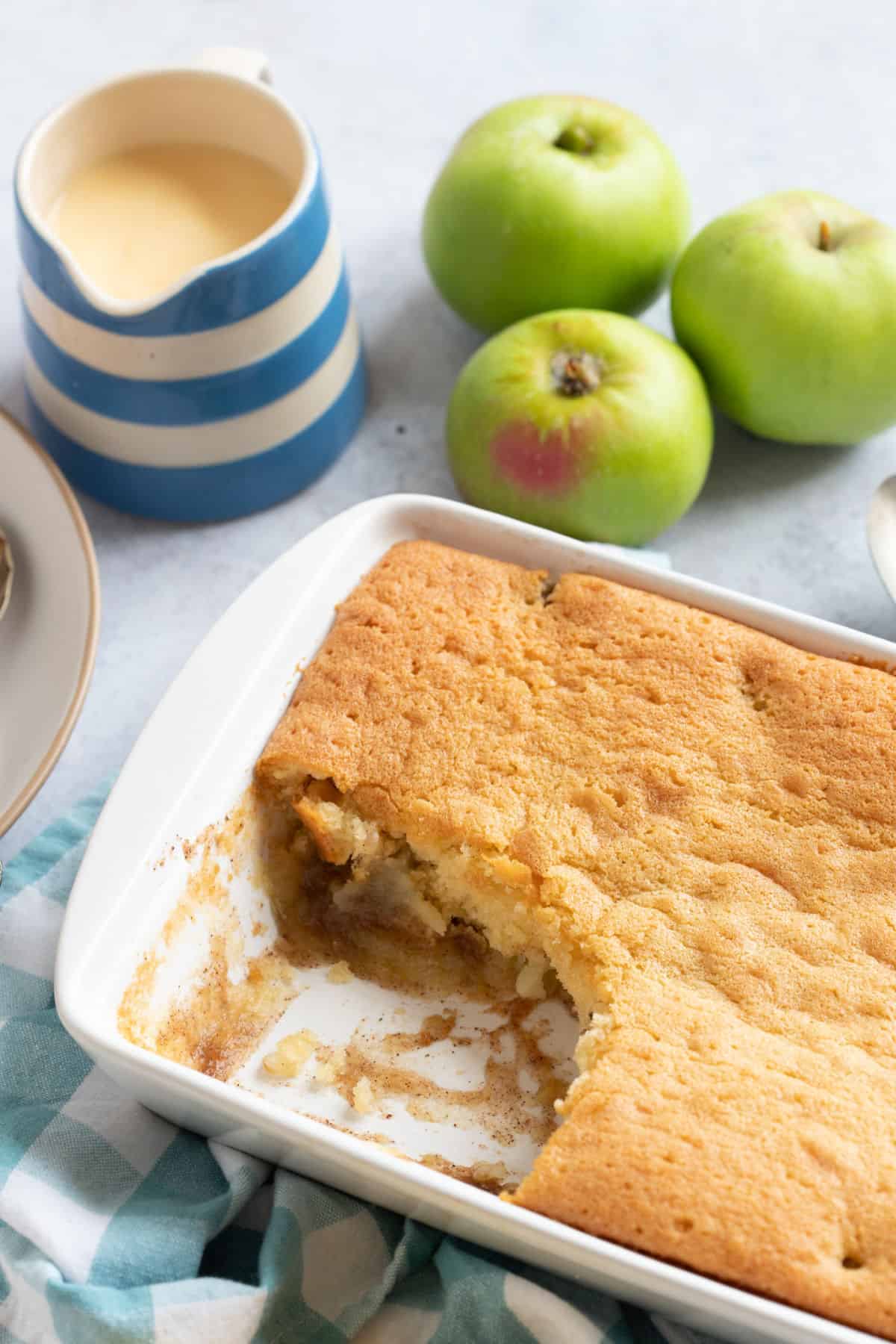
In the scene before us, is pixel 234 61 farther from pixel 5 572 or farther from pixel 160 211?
pixel 5 572

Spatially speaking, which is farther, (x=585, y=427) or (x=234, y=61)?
A: (x=234, y=61)

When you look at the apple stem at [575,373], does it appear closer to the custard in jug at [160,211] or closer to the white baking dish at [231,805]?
the white baking dish at [231,805]

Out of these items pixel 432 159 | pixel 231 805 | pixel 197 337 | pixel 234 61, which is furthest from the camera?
pixel 432 159

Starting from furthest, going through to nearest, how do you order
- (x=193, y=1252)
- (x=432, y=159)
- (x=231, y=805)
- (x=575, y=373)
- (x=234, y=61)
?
(x=432, y=159)
(x=234, y=61)
(x=575, y=373)
(x=231, y=805)
(x=193, y=1252)

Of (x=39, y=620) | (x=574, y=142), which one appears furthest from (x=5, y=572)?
(x=574, y=142)

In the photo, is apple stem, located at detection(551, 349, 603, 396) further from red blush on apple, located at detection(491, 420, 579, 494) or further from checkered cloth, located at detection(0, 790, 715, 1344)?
checkered cloth, located at detection(0, 790, 715, 1344)

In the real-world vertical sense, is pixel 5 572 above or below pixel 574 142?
below

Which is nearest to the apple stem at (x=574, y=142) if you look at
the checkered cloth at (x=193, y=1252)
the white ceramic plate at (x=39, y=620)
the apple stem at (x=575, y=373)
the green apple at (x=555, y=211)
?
the green apple at (x=555, y=211)
